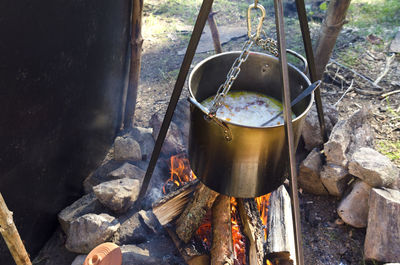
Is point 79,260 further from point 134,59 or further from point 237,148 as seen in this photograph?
point 134,59

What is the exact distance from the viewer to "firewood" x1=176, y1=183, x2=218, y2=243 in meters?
2.35

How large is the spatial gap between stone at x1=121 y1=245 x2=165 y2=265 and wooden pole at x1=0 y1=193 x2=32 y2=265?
726mm

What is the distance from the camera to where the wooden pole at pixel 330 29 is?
3230 mm

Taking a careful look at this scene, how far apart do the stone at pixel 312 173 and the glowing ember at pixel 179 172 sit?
100 cm

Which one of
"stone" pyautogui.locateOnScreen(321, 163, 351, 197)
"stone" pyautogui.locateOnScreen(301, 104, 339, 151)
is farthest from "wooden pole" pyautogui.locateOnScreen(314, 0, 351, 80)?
"stone" pyautogui.locateOnScreen(321, 163, 351, 197)

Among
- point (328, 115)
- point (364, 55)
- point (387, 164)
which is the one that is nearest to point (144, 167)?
point (328, 115)

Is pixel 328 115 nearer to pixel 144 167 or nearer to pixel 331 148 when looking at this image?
pixel 331 148

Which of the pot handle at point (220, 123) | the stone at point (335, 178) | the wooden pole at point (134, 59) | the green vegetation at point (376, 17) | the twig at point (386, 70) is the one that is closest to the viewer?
the pot handle at point (220, 123)

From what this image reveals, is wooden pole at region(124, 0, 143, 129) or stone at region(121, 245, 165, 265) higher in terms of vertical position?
wooden pole at region(124, 0, 143, 129)

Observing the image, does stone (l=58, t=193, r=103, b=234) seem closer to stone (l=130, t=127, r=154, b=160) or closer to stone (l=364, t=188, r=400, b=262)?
stone (l=130, t=127, r=154, b=160)

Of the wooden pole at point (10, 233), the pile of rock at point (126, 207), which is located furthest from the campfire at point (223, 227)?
the wooden pole at point (10, 233)

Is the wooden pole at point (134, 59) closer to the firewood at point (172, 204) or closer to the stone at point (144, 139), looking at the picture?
the stone at point (144, 139)

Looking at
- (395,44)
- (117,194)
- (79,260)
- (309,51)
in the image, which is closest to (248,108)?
(309,51)

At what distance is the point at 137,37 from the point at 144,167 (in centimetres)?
132
